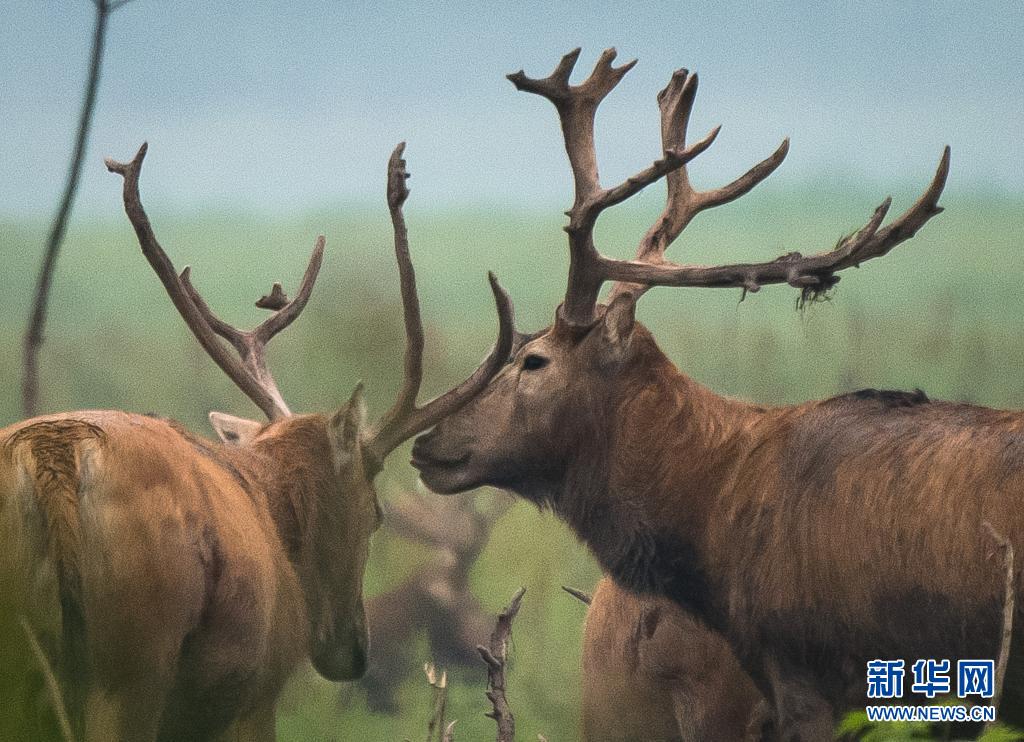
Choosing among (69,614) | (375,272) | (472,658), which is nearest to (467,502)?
(472,658)

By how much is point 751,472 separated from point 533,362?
672 millimetres

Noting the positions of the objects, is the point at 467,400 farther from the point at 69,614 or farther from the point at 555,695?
the point at 555,695

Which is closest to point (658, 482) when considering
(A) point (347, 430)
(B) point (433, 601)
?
(A) point (347, 430)

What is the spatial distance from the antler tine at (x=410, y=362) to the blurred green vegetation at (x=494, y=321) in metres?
1.73

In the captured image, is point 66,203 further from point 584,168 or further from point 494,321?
point 494,321

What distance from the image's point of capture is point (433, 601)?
233 inches

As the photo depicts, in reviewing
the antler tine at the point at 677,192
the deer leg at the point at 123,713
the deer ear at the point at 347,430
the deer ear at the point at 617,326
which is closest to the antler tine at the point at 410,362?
the deer ear at the point at 347,430

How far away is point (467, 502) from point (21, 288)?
2.22 meters

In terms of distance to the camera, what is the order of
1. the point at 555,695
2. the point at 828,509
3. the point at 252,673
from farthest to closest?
the point at 555,695 < the point at 828,509 < the point at 252,673

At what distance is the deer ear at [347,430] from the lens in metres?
3.59

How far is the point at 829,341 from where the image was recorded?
6.25 metres

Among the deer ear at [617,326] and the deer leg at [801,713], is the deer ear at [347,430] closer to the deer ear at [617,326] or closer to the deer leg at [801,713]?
the deer ear at [617,326]

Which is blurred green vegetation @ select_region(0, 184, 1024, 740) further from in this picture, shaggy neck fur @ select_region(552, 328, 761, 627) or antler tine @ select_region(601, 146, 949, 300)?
antler tine @ select_region(601, 146, 949, 300)

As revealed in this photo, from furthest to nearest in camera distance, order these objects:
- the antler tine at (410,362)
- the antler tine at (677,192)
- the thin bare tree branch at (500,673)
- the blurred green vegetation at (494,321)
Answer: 1. the blurred green vegetation at (494,321)
2. the antler tine at (677,192)
3. the antler tine at (410,362)
4. the thin bare tree branch at (500,673)
